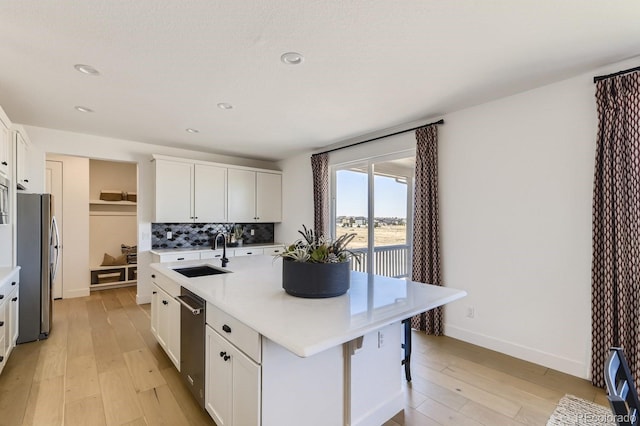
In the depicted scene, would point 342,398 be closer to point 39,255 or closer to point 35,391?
point 35,391

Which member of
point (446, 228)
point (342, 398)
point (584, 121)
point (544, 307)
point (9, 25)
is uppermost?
point (9, 25)

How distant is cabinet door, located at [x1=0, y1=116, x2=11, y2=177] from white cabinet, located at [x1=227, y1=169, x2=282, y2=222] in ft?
9.06

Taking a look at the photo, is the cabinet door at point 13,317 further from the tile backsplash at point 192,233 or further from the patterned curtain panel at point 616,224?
the patterned curtain panel at point 616,224

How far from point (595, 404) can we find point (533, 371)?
1.63 ft

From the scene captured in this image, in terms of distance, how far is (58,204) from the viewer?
15.8 feet

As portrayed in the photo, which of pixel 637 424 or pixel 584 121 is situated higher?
pixel 584 121

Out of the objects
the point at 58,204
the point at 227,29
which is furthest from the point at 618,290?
the point at 58,204

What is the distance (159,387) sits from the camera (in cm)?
234

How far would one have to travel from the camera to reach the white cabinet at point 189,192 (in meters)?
4.58

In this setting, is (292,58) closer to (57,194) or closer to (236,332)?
(236,332)

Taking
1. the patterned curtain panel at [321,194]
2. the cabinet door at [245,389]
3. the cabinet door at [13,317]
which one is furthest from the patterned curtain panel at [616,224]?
the cabinet door at [13,317]

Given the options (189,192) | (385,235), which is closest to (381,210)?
(385,235)

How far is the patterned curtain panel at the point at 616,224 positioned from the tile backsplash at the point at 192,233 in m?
5.00

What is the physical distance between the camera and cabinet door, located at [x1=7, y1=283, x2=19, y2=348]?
2705 millimetres
